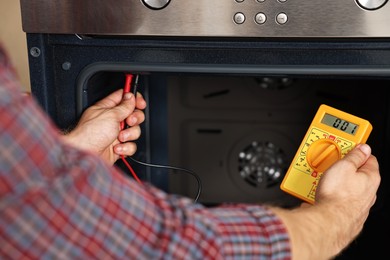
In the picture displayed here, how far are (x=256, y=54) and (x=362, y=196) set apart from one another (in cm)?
23

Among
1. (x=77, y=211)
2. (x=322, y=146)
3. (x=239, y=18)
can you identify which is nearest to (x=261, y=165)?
(x=322, y=146)

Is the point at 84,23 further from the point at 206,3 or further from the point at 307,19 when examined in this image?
the point at 307,19

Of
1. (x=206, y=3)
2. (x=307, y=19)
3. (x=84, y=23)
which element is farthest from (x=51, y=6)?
(x=307, y=19)

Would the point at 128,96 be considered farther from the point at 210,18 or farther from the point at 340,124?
the point at 340,124

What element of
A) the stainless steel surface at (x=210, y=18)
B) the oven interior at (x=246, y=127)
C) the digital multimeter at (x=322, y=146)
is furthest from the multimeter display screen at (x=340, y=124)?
the oven interior at (x=246, y=127)

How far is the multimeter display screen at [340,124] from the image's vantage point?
76 cm

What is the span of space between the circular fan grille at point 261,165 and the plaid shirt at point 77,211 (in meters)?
0.61

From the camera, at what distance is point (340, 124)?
772 mm

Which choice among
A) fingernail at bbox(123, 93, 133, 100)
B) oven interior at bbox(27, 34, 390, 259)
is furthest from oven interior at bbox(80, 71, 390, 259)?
fingernail at bbox(123, 93, 133, 100)

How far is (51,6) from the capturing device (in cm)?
75

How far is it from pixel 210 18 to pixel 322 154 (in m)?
0.24

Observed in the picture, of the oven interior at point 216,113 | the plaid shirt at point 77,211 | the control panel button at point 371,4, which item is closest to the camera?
the plaid shirt at point 77,211

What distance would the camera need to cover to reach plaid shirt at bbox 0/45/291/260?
367 mm

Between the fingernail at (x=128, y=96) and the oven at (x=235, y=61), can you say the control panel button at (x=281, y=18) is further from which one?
the fingernail at (x=128, y=96)
